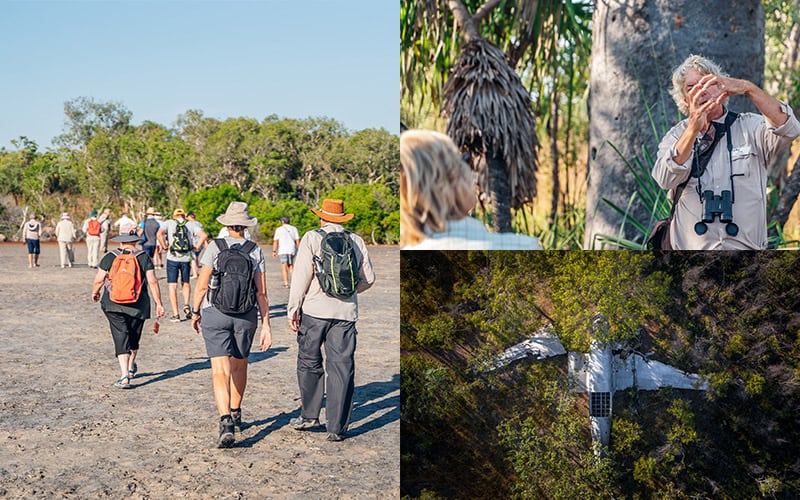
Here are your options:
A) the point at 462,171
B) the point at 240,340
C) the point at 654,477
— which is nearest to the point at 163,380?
the point at 240,340

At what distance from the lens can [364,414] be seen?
6.66 m

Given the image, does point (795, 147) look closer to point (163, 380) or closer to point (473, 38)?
point (473, 38)

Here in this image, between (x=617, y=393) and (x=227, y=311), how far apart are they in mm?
2978

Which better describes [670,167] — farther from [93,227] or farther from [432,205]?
[93,227]

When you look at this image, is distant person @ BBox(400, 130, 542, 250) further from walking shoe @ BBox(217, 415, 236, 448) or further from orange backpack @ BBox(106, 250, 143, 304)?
orange backpack @ BBox(106, 250, 143, 304)

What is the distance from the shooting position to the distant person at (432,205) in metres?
3.51

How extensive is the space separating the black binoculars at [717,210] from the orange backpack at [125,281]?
489 centimetres

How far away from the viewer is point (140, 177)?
145ft

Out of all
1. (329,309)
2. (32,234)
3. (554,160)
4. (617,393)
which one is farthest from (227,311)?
(32,234)

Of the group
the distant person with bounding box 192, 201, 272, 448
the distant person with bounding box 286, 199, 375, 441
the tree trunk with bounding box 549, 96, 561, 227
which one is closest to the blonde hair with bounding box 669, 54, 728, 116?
the tree trunk with bounding box 549, 96, 561, 227

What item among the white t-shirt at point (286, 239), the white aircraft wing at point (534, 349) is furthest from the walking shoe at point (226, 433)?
the white t-shirt at point (286, 239)

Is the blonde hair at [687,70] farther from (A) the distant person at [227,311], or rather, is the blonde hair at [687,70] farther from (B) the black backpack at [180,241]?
(B) the black backpack at [180,241]

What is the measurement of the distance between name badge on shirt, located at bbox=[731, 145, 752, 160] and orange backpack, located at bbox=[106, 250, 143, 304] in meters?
5.02

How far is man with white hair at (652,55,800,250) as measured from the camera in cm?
361
